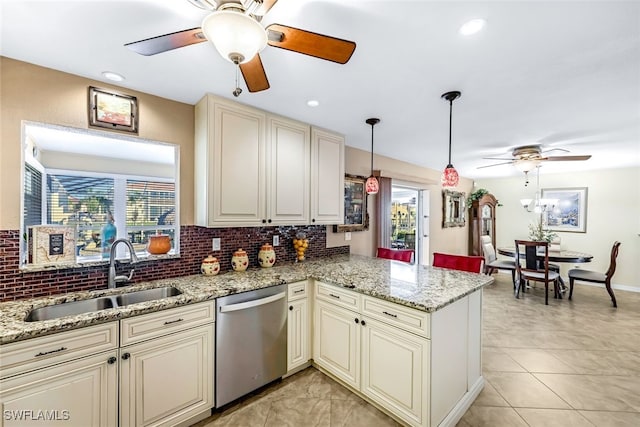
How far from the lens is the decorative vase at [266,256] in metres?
2.68

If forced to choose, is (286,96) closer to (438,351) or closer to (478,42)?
(478,42)

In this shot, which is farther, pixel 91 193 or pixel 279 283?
pixel 279 283

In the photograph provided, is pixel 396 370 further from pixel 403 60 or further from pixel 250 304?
pixel 403 60

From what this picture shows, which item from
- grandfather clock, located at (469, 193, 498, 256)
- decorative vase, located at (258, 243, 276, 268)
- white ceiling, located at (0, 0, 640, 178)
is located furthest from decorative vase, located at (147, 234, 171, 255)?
grandfather clock, located at (469, 193, 498, 256)

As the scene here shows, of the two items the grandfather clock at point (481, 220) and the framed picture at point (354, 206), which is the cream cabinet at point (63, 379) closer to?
the framed picture at point (354, 206)

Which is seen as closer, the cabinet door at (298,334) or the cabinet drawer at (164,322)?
the cabinet drawer at (164,322)

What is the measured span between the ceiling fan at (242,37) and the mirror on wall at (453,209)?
489cm

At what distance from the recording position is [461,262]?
2.56 meters

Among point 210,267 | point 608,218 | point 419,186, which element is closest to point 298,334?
point 210,267

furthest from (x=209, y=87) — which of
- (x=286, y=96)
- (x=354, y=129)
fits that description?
(x=354, y=129)

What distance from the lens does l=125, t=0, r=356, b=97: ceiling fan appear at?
103cm

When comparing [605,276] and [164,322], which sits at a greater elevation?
[164,322]

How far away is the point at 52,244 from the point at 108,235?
327 mm

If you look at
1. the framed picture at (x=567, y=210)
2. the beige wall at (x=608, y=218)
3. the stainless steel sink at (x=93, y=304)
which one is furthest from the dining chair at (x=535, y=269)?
the stainless steel sink at (x=93, y=304)
